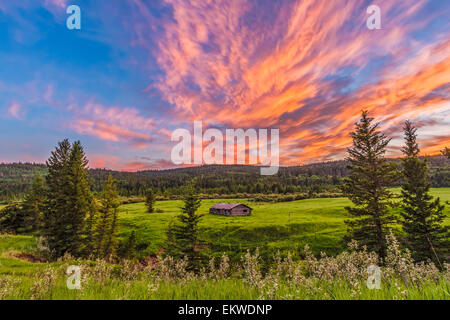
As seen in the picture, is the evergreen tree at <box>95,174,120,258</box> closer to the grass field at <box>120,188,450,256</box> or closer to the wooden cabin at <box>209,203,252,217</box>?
the grass field at <box>120,188,450,256</box>

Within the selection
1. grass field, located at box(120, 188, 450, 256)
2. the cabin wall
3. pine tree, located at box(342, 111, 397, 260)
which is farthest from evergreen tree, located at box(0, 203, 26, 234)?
pine tree, located at box(342, 111, 397, 260)

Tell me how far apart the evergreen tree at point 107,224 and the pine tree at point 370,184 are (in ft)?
152

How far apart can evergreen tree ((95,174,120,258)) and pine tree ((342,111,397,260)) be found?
46.3 metres

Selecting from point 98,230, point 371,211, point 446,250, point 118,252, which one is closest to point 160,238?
point 118,252

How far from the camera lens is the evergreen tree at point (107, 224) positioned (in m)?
44.3

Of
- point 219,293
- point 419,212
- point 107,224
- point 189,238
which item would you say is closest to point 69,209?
point 107,224

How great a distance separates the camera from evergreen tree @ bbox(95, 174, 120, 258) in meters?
44.3

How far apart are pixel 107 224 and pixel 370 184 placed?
49.6 metres

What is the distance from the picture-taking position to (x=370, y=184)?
2677cm

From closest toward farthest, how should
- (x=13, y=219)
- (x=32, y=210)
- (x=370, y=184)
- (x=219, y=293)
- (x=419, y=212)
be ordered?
(x=219, y=293) → (x=370, y=184) → (x=419, y=212) → (x=13, y=219) → (x=32, y=210)

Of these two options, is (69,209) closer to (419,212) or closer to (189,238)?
(189,238)

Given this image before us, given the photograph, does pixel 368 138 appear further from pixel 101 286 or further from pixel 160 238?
pixel 160 238

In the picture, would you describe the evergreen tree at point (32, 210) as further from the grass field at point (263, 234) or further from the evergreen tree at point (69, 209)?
the evergreen tree at point (69, 209)
